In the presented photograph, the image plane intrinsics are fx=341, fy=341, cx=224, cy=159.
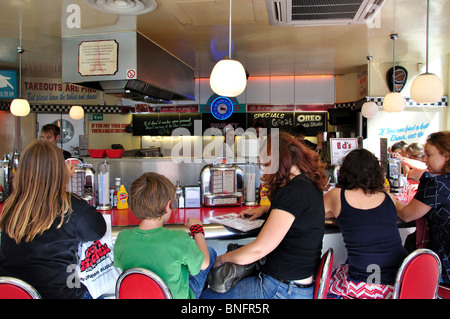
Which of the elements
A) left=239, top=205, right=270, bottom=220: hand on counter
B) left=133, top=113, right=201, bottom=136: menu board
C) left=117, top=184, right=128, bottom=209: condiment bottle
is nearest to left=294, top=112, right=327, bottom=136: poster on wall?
left=133, top=113, right=201, bottom=136: menu board

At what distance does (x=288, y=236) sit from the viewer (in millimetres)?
1755

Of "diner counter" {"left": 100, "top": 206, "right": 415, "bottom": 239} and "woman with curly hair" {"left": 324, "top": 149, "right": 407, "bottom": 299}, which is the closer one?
"woman with curly hair" {"left": 324, "top": 149, "right": 407, "bottom": 299}

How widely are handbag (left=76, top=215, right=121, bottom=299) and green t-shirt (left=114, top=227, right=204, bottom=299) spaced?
0.21m

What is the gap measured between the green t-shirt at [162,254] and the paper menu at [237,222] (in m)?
0.70

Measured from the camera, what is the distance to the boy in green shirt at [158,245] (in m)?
1.50

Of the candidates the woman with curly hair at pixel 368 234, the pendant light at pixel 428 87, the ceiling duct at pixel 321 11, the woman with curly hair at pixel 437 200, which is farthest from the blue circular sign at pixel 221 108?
the woman with curly hair at pixel 368 234

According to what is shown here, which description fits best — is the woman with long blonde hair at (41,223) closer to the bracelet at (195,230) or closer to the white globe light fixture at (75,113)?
the bracelet at (195,230)

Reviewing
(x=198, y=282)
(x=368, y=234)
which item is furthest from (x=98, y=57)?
(x=368, y=234)

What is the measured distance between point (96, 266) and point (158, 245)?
48 centimetres

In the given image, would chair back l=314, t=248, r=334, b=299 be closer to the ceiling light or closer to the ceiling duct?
the ceiling duct

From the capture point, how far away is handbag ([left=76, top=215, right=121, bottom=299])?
5.52 ft

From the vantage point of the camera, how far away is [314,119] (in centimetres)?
834

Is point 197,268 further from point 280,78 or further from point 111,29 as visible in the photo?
point 280,78
